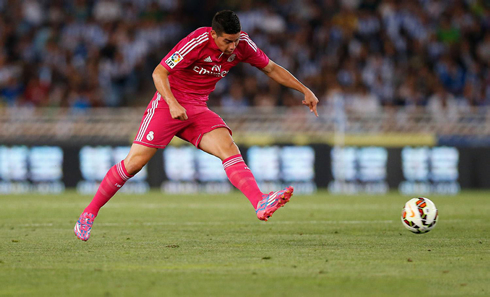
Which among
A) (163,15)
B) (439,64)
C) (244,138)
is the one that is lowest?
(244,138)

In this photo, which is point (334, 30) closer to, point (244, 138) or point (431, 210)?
point (244, 138)

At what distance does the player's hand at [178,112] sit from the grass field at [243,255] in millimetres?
1125

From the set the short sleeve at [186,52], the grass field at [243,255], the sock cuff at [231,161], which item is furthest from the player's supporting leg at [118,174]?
the short sleeve at [186,52]

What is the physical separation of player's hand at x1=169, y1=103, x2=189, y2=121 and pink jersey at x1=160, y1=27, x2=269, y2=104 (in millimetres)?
453

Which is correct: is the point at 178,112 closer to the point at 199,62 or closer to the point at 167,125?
the point at 167,125

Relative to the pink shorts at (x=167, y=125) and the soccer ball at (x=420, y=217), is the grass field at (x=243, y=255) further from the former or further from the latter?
the pink shorts at (x=167, y=125)

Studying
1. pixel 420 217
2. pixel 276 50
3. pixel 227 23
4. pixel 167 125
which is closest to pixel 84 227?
pixel 167 125

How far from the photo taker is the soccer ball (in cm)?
804

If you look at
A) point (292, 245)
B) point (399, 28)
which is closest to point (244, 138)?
point (399, 28)

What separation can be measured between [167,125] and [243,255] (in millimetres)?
1922

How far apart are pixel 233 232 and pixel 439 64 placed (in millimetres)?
13990

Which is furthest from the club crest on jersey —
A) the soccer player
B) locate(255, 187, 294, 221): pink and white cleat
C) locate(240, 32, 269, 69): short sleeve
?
locate(255, 187, 294, 221): pink and white cleat

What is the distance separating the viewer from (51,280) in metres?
5.17

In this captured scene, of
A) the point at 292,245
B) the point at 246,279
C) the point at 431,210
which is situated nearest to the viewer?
the point at 246,279
